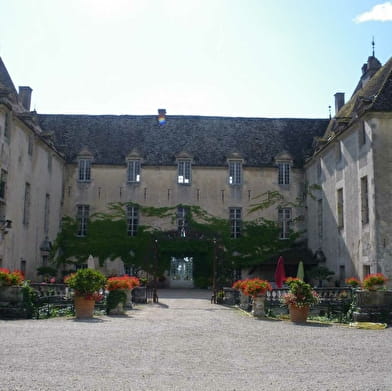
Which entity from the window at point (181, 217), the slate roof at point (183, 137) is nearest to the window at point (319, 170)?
the slate roof at point (183, 137)

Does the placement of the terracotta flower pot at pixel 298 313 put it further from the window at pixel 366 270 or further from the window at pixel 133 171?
the window at pixel 133 171

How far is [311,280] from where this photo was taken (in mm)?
24891

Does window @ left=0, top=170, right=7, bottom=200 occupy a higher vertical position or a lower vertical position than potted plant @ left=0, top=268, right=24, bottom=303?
higher

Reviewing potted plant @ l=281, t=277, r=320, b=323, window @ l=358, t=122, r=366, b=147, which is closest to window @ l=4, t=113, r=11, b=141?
potted plant @ l=281, t=277, r=320, b=323

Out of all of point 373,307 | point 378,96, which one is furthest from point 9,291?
point 378,96

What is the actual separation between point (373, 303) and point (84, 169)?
2028 cm

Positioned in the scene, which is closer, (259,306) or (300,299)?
(300,299)

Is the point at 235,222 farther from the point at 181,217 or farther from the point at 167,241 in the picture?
the point at 167,241

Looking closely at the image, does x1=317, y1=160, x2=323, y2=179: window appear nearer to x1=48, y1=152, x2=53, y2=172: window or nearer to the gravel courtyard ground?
x1=48, y1=152, x2=53, y2=172: window

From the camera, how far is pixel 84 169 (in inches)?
1171

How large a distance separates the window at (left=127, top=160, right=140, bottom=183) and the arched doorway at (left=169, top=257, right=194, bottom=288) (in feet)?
17.6

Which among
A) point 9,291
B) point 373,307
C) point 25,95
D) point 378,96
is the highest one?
point 25,95

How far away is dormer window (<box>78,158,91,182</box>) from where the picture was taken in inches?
1170

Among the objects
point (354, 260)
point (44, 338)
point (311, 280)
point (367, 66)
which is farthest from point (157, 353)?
point (367, 66)
